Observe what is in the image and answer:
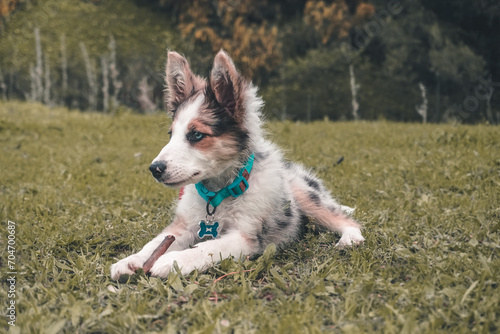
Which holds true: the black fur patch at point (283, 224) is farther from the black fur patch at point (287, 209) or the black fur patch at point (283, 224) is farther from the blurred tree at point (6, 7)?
the blurred tree at point (6, 7)

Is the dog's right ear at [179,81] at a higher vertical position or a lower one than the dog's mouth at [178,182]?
higher

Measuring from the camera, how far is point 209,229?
3.23 m

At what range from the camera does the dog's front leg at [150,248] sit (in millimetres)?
2840

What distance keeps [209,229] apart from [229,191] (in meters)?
0.30

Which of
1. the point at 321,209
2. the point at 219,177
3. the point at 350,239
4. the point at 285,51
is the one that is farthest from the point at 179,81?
the point at 285,51

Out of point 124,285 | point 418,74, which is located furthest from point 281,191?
point 418,74

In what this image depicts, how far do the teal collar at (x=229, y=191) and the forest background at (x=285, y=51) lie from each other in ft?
30.3

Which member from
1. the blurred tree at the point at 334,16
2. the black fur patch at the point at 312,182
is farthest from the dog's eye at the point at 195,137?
Answer: the blurred tree at the point at 334,16

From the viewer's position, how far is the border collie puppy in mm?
2969

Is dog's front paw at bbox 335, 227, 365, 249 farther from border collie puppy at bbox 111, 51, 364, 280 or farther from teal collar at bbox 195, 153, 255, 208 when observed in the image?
teal collar at bbox 195, 153, 255, 208

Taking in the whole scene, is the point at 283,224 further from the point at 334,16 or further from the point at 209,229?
the point at 334,16

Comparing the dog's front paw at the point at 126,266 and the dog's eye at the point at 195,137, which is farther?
the dog's eye at the point at 195,137

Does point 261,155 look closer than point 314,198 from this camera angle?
Yes

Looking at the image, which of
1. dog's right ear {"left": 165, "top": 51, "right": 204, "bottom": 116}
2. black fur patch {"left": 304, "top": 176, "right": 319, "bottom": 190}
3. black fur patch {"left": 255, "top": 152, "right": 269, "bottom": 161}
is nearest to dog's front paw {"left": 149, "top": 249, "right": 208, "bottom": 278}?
black fur patch {"left": 255, "top": 152, "right": 269, "bottom": 161}
